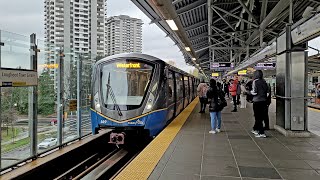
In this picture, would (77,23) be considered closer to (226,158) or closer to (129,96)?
(129,96)

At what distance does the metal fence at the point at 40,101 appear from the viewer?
16.3 feet

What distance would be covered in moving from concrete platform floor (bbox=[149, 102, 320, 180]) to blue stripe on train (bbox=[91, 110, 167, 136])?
91cm

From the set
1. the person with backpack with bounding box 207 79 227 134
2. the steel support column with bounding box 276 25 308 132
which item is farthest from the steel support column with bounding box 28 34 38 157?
the steel support column with bounding box 276 25 308 132

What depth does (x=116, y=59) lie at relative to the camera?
25.9 feet

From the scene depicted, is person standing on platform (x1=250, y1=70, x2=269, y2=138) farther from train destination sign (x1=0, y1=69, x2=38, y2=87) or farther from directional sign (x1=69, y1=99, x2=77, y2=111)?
train destination sign (x1=0, y1=69, x2=38, y2=87)

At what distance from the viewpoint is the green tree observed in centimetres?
595

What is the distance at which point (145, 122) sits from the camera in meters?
7.43

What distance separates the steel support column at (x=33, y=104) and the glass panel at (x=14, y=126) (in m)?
0.09

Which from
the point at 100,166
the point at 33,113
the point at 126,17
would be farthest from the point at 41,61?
the point at 126,17

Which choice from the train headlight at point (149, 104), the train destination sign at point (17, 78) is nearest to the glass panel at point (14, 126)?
the train destination sign at point (17, 78)

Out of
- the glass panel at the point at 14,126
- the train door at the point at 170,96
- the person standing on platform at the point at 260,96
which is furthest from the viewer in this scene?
the train door at the point at 170,96

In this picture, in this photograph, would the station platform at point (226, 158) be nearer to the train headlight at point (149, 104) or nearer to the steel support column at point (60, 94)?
the train headlight at point (149, 104)

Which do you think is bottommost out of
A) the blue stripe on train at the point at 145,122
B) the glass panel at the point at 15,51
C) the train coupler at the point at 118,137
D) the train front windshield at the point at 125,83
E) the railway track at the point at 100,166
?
the railway track at the point at 100,166

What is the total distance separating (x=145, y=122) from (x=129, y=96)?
2.70 ft
